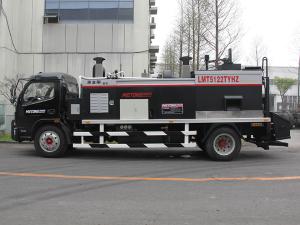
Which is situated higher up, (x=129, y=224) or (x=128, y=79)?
(x=128, y=79)

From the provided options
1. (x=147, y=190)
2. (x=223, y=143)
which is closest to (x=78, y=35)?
(x=223, y=143)

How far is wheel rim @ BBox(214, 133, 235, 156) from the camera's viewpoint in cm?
1270

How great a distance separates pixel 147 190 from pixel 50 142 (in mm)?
5663

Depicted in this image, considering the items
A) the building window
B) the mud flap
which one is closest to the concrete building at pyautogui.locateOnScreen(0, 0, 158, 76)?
Result: the building window

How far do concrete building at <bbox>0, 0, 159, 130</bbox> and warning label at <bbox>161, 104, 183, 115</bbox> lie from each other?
520 inches

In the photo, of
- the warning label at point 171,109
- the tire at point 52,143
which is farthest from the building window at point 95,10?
the warning label at point 171,109

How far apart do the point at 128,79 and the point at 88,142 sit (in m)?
2.21

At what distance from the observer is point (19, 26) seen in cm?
2664

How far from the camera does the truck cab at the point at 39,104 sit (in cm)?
1330

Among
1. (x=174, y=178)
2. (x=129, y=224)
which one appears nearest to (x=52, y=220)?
(x=129, y=224)

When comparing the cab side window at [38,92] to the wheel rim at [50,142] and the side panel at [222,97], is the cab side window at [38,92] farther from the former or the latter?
the side panel at [222,97]

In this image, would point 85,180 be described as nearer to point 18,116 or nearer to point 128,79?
point 128,79

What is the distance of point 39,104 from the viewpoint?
13352mm

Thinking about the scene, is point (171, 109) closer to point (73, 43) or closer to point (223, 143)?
point (223, 143)
